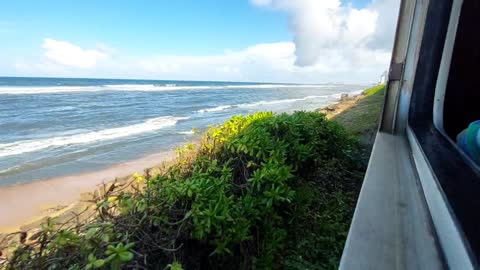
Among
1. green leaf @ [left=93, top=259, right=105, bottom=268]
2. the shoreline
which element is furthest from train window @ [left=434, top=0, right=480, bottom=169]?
the shoreline

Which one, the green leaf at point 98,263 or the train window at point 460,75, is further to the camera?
the train window at point 460,75

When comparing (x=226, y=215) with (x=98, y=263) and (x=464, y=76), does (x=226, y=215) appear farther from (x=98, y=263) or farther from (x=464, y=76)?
(x=464, y=76)

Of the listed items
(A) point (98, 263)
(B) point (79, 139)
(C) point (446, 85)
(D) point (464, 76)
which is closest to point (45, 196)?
(B) point (79, 139)

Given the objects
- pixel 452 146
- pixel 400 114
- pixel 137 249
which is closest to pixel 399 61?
pixel 400 114

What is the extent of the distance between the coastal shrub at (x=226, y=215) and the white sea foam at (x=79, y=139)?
9.17m

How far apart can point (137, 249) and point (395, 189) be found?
144cm

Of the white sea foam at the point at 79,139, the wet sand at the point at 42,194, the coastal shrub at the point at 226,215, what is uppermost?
the coastal shrub at the point at 226,215

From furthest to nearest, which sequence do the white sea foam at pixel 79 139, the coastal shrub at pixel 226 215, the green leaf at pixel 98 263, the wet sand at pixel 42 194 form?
the white sea foam at pixel 79 139 < the wet sand at pixel 42 194 < the coastal shrub at pixel 226 215 < the green leaf at pixel 98 263

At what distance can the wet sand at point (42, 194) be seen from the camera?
5523 millimetres

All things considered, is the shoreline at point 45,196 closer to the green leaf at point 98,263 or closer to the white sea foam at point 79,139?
the green leaf at point 98,263

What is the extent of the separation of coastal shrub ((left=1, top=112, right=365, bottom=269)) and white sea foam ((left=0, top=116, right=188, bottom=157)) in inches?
361

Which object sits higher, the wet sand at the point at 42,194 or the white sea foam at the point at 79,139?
the wet sand at the point at 42,194

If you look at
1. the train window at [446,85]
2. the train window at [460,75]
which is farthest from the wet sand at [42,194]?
the train window at [460,75]

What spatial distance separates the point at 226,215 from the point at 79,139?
447 inches
